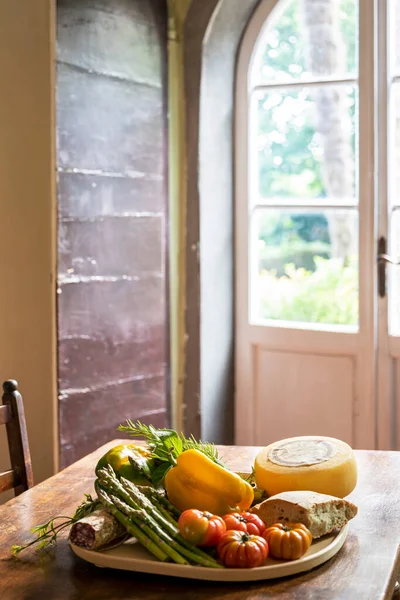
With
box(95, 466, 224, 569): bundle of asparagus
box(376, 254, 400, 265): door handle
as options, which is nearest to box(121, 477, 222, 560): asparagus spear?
box(95, 466, 224, 569): bundle of asparagus

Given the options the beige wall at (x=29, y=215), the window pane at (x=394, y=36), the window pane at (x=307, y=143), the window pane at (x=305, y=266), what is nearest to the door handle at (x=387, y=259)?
the window pane at (x=305, y=266)

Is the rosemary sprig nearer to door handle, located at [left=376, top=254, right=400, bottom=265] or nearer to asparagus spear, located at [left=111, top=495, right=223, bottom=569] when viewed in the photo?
asparagus spear, located at [left=111, top=495, right=223, bottom=569]

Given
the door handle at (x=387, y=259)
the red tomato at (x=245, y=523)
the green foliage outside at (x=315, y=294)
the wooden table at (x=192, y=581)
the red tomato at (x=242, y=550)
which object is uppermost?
the door handle at (x=387, y=259)

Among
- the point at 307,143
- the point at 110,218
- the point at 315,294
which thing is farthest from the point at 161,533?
the point at 307,143

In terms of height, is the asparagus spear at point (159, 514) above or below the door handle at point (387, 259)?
below

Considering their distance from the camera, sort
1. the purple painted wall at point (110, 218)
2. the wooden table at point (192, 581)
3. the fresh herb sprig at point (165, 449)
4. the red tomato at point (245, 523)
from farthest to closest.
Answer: the purple painted wall at point (110, 218)
the fresh herb sprig at point (165, 449)
the red tomato at point (245, 523)
the wooden table at point (192, 581)

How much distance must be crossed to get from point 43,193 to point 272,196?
44.9 inches

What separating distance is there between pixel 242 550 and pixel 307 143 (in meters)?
2.63

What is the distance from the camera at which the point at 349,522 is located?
175cm

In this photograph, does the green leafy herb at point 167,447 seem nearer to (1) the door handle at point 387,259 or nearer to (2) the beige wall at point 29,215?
(2) the beige wall at point 29,215

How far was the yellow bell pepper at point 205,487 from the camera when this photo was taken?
1.65 metres

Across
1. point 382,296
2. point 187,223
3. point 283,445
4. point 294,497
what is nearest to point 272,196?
point 187,223

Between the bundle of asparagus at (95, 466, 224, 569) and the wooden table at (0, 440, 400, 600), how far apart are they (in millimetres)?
44

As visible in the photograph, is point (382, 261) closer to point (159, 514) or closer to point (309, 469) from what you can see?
point (309, 469)
